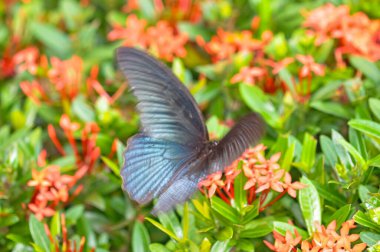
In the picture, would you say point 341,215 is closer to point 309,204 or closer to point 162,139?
point 309,204

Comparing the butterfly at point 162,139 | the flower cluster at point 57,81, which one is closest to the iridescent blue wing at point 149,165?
the butterfly at point 162,139

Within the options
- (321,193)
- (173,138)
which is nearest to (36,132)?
(173,138)

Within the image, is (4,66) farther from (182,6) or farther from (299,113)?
(299,113)

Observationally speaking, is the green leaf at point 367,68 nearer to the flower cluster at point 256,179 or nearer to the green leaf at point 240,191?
the flower cluster at point 256,179

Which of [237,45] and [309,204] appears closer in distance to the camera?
[309,204]

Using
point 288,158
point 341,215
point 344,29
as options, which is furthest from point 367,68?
point 341,215

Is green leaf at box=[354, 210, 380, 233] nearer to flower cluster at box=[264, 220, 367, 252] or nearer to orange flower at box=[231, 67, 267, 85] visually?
flower cluster at box=[264, 220, 367, 252]

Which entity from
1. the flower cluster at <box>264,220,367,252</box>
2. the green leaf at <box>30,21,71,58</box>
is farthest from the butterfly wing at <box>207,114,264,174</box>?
the green leaf at <box>30,21,71,58</box>
